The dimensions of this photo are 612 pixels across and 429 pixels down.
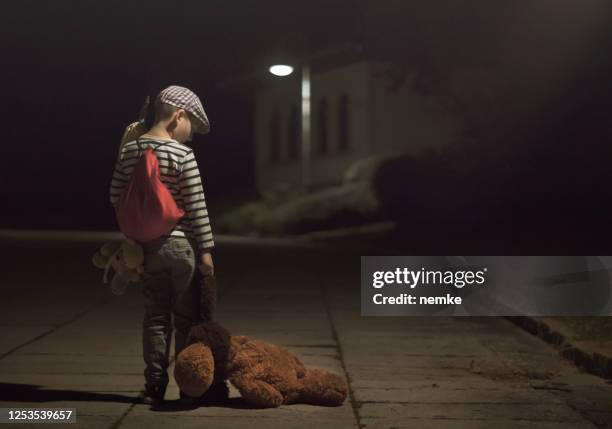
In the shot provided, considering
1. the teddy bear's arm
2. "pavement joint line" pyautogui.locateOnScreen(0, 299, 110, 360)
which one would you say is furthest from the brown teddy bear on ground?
"pavement joint line" pyautogui.locateOnScreen(0, 299, 110, 360)

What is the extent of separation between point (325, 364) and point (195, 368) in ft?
7.06

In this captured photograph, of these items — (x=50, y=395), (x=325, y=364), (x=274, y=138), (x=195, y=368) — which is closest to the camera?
(x=195, y=368)

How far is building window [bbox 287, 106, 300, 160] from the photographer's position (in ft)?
134

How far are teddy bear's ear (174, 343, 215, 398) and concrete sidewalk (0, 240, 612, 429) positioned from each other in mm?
174

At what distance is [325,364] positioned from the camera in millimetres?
7117

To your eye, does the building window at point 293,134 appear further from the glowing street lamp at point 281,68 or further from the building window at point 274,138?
the glowing street lamp at point 281,68

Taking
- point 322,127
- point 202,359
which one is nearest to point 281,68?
point 322,127

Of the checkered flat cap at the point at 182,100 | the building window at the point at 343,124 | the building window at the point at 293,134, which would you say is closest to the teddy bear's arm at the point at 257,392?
the checkered flat cap at the point at 182,100

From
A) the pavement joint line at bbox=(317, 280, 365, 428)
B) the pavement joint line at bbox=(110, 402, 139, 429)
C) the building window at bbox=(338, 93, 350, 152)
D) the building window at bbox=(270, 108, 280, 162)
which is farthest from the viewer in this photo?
the building window at bbox=(270, 108, 280, 162)

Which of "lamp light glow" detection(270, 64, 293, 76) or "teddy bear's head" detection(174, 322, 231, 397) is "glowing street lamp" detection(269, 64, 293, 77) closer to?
"lamp light glow" detection(270, 64, 293, 76)

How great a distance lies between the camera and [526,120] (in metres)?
17.8

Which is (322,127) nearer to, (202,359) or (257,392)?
(257,392)

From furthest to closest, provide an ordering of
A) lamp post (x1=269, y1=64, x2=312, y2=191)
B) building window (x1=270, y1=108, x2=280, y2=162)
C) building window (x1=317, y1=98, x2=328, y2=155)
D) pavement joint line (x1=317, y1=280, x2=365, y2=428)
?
building window (x1=270, y1=108, x2=280, y2=162) → building window (x1=317, y1=98, x2=328, y2=155) → lamp post (x1=269, y1=64, x2=312, y2=191) → pavement joint line (x1=317, y1=280, x2=365, y2=428)

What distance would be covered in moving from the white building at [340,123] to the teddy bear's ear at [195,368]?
2382cm
